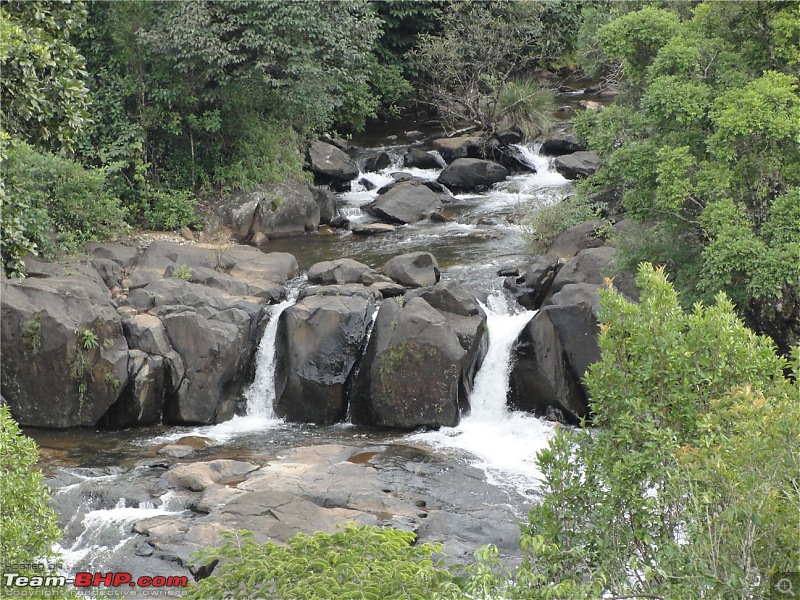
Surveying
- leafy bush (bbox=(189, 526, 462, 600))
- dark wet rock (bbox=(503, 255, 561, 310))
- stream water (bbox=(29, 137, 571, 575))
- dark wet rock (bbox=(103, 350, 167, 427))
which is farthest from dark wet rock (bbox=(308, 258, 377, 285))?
leafy bush (bbox=(189, 526, 462, 600))

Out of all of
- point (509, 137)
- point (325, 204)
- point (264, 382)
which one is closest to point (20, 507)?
point (264, 382)

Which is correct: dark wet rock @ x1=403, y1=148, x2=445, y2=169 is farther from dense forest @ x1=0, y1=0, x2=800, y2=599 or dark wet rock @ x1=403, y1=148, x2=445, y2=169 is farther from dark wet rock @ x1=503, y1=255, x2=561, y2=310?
dark wet rock @ x1=503, y1=255, x2=561, y2=310

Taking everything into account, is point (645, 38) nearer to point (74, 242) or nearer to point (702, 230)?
point (702, 230)

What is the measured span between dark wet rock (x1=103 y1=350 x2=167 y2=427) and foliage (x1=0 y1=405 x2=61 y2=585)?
775 centimetres

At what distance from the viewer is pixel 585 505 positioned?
25.9 feet

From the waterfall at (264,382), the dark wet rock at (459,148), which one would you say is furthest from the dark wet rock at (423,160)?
the waterfall at (264,382)

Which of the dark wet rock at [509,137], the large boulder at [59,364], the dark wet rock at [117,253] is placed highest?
A: the dark wet rock at [509,137]

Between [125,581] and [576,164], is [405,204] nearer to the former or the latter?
[576,164]

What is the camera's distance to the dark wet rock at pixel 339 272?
1947cm

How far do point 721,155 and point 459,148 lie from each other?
16.0m

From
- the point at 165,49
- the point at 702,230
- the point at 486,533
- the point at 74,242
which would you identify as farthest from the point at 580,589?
the point at 165,49

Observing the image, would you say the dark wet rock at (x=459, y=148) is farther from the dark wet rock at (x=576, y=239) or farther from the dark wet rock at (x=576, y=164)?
the dark wet rock at (x=576, y=239)

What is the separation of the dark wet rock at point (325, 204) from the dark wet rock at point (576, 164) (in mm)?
6921

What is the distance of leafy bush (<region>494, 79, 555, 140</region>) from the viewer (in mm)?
30281
